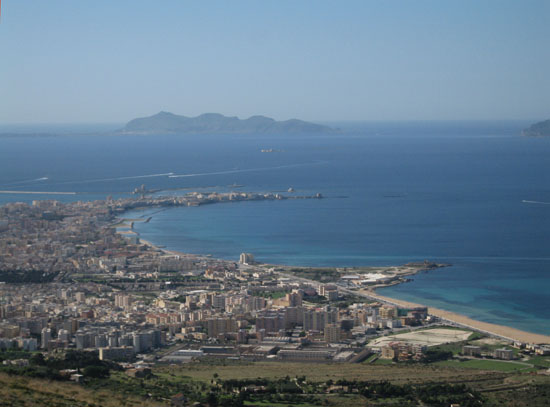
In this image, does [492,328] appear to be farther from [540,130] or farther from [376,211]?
[540,130]

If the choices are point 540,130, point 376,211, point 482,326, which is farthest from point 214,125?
point 482,326

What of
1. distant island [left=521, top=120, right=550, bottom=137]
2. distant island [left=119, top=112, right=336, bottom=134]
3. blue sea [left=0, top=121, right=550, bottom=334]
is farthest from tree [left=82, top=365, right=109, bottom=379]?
distant island [left=119, top=112, right=336, bottom=134]

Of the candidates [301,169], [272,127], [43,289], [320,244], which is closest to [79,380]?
[43,289]

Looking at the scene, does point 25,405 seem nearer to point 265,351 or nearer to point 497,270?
point 265,351

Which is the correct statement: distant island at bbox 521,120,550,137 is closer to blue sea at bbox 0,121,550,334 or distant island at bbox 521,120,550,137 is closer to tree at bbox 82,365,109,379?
blue sea at bbox 0,121,550,334

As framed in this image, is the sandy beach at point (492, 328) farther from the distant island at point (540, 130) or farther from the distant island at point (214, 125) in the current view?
the distant island at point (214, 125)

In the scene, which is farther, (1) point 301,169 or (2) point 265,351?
(1) point 301,169

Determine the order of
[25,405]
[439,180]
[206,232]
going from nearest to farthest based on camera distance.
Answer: [25,405], [206,232], [439,180]
